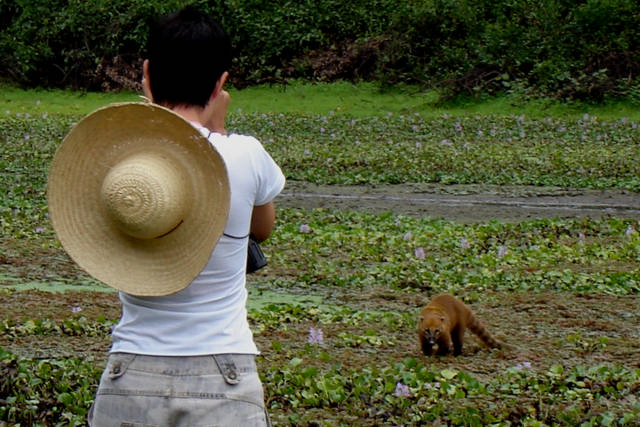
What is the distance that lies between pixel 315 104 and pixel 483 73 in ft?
10.0

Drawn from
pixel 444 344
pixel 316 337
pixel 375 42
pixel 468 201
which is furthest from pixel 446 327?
pixel 375 42

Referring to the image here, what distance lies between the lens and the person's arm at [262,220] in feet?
9.62

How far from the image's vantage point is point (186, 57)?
280 cm

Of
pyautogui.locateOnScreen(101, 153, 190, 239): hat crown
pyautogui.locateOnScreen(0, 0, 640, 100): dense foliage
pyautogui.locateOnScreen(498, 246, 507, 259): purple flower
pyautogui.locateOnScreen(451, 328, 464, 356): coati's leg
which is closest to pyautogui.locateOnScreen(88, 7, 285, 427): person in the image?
pyautogui.locateOnScreen(101, 153, 190, 239): hat crown

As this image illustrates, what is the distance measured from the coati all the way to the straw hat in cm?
302

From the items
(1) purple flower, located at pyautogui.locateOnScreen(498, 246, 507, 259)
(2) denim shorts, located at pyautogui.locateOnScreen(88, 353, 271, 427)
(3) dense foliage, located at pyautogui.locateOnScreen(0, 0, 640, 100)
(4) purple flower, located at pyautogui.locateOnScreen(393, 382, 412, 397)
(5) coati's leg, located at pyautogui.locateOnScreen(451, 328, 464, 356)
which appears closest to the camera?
(2) denim shorts, located at pyautogui.locateOnScreen(88, 353, 271, 427)

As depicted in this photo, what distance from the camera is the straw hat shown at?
269 centimetres

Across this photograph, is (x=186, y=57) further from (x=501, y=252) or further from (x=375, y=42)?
(x=375, y=42)

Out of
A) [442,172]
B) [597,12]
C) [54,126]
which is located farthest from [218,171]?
[597,12]

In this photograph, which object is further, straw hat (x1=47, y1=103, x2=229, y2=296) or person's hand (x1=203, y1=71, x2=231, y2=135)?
person's hand (x1=203, y1=71, x2=231, y2=135)

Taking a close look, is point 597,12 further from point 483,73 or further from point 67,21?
point 67,21

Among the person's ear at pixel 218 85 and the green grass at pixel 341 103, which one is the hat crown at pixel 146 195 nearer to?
the person's ear at pixel 218 85

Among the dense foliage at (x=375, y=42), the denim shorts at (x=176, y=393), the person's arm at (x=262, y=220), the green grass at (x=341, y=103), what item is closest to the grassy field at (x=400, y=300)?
the person's arm at (x=262, y=220)

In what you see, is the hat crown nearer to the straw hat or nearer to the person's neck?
the straw hat
